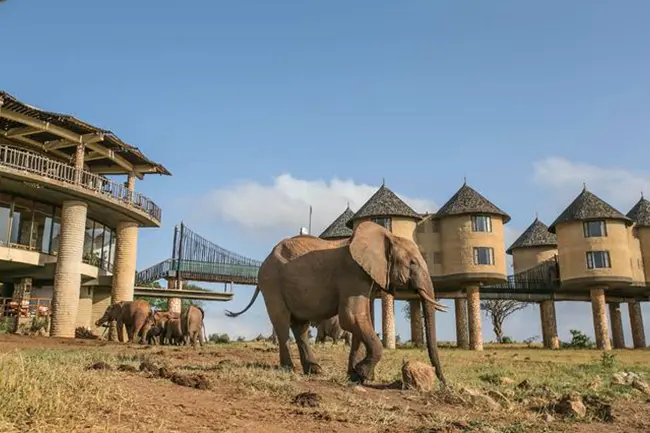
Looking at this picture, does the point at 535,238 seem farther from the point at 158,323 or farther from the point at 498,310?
the point at 158,323

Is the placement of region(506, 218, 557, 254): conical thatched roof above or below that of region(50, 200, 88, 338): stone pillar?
above

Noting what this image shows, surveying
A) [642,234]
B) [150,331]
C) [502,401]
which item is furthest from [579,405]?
[642,234]

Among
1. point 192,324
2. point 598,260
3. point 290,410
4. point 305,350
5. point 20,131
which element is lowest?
point 290,410

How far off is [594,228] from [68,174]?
35338 mm

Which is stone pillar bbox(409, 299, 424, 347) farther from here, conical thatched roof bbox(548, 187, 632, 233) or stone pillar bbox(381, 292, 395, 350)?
conical thatched roof bbox(548, 187, 632, 233)

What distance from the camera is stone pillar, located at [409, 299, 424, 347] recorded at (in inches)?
1842

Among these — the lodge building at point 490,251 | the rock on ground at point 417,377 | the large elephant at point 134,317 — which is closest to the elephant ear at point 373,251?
the rock on ground at point 417,377

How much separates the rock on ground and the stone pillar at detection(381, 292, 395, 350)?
1197 inches

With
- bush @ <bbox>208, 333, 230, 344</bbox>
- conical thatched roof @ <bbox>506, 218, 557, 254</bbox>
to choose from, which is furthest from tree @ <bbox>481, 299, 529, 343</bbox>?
bush @ <bbox>208, 333, 230, 344</bbox>

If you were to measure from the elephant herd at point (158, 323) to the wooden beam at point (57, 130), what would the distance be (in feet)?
31.0

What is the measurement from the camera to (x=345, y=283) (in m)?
12.5

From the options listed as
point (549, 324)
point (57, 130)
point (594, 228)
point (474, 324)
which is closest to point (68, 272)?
point (57, 130)

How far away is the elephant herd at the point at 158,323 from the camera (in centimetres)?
2762

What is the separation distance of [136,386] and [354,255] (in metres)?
4.62
